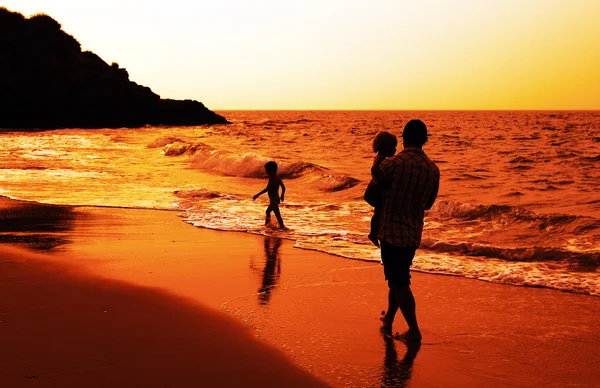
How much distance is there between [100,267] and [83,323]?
2408 millimetres

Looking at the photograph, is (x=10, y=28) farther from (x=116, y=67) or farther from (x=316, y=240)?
(x=316, y=240)

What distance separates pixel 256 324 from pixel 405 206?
1690 millimetres

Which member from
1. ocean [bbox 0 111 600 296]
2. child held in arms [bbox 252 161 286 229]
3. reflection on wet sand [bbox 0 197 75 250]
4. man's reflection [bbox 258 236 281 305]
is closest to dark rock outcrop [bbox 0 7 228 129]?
ocean [bbox 0 111 600 296]

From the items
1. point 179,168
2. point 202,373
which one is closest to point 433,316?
point 202,373

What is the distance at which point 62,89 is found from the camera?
7194cm

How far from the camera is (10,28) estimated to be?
73.5m

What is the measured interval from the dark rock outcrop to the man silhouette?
6597cm

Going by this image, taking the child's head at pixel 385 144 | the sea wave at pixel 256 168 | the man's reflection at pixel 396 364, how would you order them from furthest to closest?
1. the sea wave at pixel 256 168
2. the child's head at pixel 385 144
3. the man's reflection at pixel 396 364

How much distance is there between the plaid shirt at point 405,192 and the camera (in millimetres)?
5348

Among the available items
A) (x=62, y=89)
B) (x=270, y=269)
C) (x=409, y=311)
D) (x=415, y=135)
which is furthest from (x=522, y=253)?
(x=62, y=89)

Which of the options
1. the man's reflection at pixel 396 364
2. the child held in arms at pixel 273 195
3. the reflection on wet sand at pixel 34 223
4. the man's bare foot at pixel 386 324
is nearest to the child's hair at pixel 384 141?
the man's bare foot at pixel 386 324

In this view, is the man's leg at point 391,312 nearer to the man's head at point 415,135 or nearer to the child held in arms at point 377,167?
the child held in arms at point 377,167

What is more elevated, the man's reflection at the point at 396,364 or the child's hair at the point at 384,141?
the child's hair at the point at 384,141

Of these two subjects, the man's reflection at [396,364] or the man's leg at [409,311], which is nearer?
the man's reflection at [396,364]
